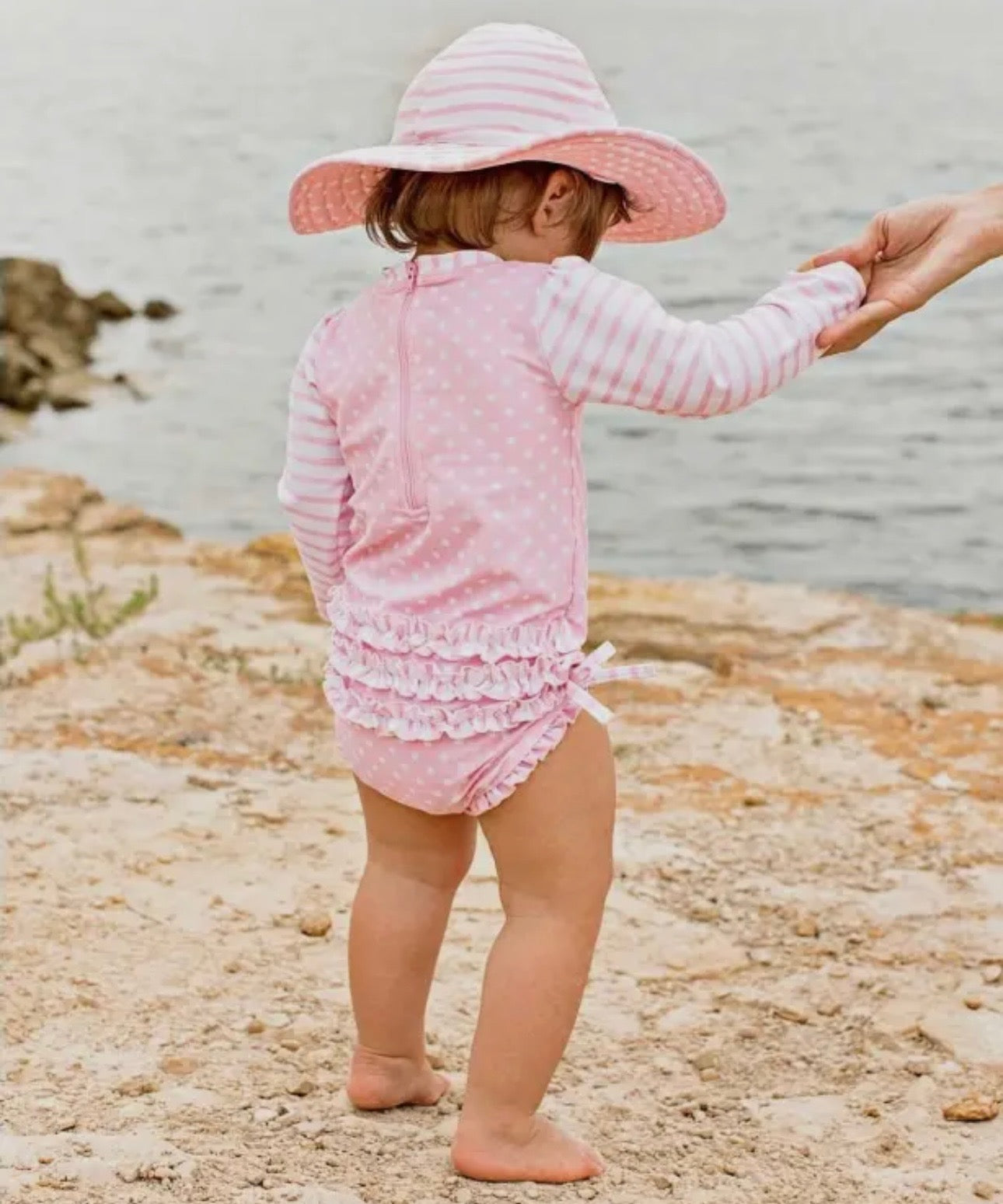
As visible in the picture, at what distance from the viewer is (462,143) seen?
→ 96.7 inches

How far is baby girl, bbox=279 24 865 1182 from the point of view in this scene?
243 centimetres

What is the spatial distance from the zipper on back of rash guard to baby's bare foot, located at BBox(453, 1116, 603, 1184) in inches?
34.2

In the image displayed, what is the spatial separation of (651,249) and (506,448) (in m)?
15.0

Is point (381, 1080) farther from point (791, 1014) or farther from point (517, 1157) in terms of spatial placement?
point (791, 1014)

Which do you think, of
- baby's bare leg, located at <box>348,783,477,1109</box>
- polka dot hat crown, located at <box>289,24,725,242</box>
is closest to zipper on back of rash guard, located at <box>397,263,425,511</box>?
polka dot hat crown, located at <box>289,24,725,242</box>

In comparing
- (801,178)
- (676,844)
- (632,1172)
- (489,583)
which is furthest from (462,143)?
(801,178)

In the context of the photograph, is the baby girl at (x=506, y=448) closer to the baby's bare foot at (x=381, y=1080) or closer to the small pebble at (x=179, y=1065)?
the baby's bare foot at (x=381, y=1080)

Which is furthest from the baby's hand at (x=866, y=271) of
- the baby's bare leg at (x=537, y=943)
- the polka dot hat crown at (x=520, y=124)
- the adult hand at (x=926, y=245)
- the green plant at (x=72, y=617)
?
the green plant at (x=72, y=617)

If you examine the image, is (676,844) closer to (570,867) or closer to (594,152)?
(570,867)

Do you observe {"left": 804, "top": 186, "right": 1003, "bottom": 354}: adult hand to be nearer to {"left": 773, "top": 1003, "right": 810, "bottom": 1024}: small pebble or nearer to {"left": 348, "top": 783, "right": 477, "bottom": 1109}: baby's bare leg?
{"left": 348, "top": 783, "right": 477, "bottom": 1109}: baby's bare leg

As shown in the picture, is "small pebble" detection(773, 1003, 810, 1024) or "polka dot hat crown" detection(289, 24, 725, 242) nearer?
"polka dot hat crown" detection(289, 24, 725, 242)

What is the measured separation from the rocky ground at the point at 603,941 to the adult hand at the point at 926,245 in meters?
1.20

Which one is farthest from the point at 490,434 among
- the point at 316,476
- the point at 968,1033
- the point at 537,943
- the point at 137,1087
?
the point at 968,1033

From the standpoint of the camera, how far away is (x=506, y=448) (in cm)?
245
